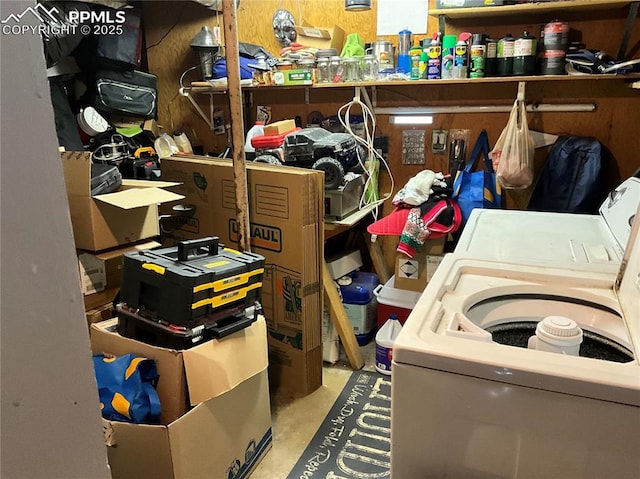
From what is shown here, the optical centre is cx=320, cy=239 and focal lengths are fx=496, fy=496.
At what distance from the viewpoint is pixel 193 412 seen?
1497mm

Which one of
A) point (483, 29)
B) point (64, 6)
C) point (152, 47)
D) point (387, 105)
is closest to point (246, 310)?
point (387, 105)

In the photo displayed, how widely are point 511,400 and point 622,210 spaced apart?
1135mm

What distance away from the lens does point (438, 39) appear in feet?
8.43

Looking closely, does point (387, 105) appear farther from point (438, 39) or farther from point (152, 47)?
point (152, 47)

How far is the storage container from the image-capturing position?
265 cm

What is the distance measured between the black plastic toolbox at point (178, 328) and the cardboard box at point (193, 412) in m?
0.03

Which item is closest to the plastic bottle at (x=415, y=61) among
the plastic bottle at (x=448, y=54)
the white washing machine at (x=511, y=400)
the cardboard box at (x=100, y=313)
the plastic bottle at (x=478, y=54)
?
the plastic bottle at (x=448, y=54)

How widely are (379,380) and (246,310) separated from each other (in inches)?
41.3

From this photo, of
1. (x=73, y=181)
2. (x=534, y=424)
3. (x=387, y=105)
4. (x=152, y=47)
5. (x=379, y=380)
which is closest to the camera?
(x=534, y=424)

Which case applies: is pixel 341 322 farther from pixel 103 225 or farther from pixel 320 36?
pixel 320 36

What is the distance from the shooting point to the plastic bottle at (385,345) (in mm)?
2455

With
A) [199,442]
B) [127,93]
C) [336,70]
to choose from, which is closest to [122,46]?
[127,93]

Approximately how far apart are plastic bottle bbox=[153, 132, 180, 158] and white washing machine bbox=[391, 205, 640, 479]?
2601 millimetres

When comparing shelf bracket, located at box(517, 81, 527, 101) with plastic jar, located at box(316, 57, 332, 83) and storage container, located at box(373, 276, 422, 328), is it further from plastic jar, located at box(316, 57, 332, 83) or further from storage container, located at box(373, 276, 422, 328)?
storage container, located at box(373, 276, 422, 328)
